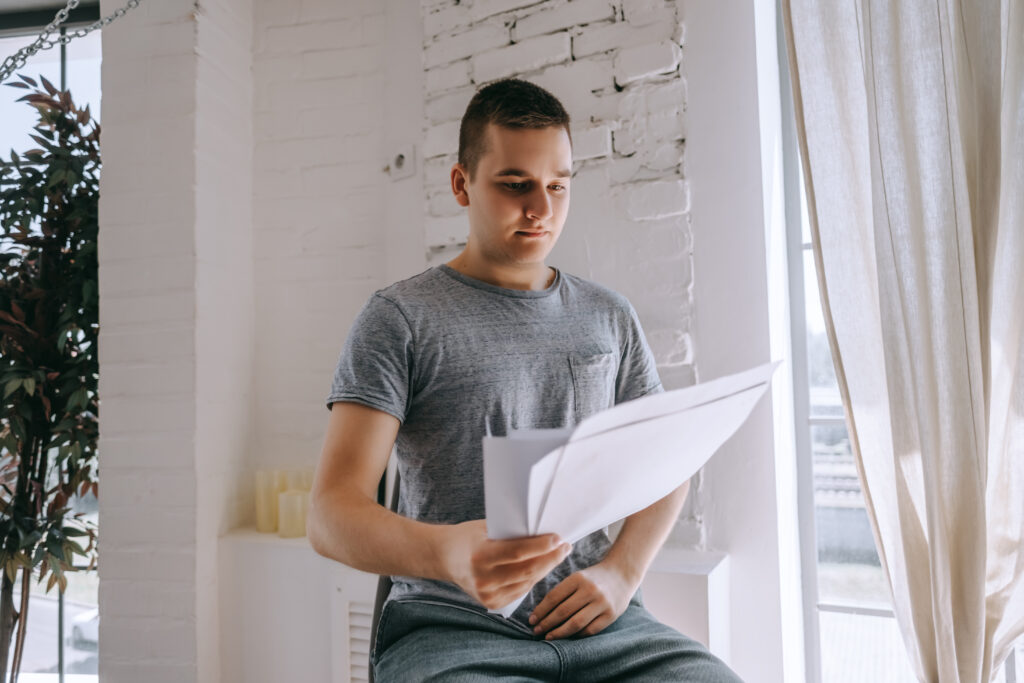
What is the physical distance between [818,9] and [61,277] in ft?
7.19

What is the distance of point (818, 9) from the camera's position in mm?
1574

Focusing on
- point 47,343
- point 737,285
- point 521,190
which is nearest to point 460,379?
point 521,190

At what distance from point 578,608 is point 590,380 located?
1.26 ft

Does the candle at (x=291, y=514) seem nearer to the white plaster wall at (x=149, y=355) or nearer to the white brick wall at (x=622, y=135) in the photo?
the white plaster wall at (x=149, y=355)

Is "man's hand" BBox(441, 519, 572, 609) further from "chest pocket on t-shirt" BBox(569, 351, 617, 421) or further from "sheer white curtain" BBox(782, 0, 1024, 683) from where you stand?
"sheer white curtain" BBox(782, 0, 1024, 683)

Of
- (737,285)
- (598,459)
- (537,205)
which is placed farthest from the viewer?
(737,285)

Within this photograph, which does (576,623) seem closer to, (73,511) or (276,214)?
(276,214)

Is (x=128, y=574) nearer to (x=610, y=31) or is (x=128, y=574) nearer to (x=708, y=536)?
(x=708, y=536)

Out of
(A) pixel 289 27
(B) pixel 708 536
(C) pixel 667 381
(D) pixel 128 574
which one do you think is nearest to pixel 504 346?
(C) pixel 667 381

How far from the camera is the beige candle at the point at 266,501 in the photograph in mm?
2111

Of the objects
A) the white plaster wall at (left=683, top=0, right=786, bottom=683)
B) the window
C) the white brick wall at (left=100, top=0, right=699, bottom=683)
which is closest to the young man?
the white plaster wall at (left=683, top=0, right=786, bottom=683)

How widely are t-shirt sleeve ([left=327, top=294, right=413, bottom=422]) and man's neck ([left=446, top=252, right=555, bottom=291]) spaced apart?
0.18 metres

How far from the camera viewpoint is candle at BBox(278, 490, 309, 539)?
2.04m

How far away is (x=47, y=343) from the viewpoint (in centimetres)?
216
